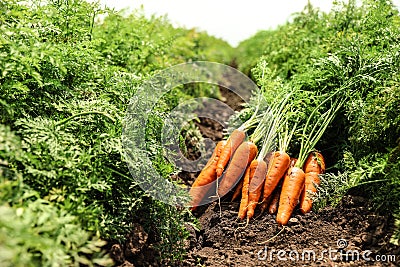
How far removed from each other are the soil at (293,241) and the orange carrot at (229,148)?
402mm

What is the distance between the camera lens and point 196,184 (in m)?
4.14

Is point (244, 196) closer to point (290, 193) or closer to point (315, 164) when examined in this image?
point (290, 193)

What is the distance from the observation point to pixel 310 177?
3805mm

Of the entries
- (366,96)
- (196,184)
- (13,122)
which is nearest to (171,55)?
(196,184)

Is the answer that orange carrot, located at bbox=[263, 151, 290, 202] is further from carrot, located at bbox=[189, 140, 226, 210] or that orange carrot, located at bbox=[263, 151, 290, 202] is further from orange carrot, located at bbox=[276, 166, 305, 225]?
carrot, located at bbox=[189, 140, 226, 210]

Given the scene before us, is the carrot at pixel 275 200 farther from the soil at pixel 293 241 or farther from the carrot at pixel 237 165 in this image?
the carrot at pixel 237 165

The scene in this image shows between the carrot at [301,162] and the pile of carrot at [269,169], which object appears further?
the pile of carrot at [269,169]

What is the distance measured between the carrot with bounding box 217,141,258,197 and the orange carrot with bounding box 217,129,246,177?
0.16ft

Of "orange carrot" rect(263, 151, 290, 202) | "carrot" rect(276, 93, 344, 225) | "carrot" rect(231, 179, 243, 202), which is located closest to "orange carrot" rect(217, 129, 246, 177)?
"carrot" rect(231, 179, 243, 202)

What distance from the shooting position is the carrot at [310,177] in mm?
3631

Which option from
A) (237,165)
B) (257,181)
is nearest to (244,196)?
(257,181)

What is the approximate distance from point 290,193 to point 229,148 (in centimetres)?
69

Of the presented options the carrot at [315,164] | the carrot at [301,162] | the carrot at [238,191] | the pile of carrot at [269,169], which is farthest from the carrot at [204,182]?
the carrot at [315,164]

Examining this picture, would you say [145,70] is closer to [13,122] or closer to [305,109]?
[305,109]
